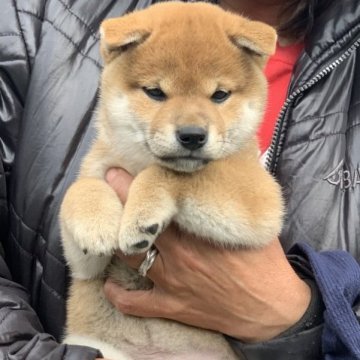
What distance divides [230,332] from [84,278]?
1.54 ft

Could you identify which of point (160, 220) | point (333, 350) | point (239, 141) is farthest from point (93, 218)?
point (333, 350)

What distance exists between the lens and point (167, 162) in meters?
1.85

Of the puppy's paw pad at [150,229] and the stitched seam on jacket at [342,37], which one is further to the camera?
the stitched seam on jacket at [342,37]

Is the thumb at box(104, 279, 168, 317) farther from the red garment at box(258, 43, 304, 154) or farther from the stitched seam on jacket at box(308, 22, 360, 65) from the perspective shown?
the stitched seam on jacket at box(308, 22, 360, 65)

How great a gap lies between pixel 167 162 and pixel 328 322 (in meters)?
0.61

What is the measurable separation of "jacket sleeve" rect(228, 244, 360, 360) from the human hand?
0.05 meters

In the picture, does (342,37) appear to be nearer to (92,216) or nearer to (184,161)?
(184,161)

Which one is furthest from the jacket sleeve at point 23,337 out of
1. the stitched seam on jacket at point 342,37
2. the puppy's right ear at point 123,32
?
the stitched seam on jacket at point 342,37

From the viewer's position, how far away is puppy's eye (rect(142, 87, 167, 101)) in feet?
6.18

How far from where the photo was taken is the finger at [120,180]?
75.7 inches

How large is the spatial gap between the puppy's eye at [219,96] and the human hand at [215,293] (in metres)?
0.39

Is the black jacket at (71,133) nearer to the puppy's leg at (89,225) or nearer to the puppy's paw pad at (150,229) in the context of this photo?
the puppy's leg at (89,225)

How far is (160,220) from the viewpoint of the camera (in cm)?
175

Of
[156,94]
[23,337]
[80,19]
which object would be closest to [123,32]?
[156,94]
